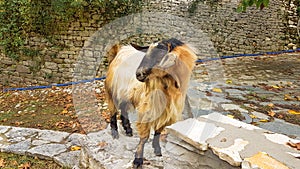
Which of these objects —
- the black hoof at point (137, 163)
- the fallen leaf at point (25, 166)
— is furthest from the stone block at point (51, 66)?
the black hoof at point (137, 163)

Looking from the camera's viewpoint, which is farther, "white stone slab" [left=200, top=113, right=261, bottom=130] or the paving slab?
"white stone slab" [left=200, top=113, right=261, bottom=130]

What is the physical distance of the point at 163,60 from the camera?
2.04m

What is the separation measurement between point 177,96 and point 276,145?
801mm

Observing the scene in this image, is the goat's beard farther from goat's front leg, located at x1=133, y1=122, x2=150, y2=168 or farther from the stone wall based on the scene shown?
the stone wall

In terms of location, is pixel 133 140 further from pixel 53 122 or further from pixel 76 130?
pixel 53 122

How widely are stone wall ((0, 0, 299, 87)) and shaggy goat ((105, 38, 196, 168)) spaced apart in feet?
14.1

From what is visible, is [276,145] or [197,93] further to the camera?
[197,93]

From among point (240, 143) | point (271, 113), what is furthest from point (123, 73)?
point (271, 113)

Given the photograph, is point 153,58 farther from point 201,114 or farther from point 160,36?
point 160,36

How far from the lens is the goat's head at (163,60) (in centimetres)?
204

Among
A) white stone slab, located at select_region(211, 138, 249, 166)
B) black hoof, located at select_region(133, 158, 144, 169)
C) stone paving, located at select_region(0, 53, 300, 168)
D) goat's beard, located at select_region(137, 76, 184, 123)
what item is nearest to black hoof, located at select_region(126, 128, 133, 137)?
stone paving, located at select_region(0, 53, 300, 168)

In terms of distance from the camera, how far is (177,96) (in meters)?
2.29

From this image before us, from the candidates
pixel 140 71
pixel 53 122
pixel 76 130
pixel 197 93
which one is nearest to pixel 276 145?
pixel 140 71

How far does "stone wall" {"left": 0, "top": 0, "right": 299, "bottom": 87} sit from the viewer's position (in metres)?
7.50
